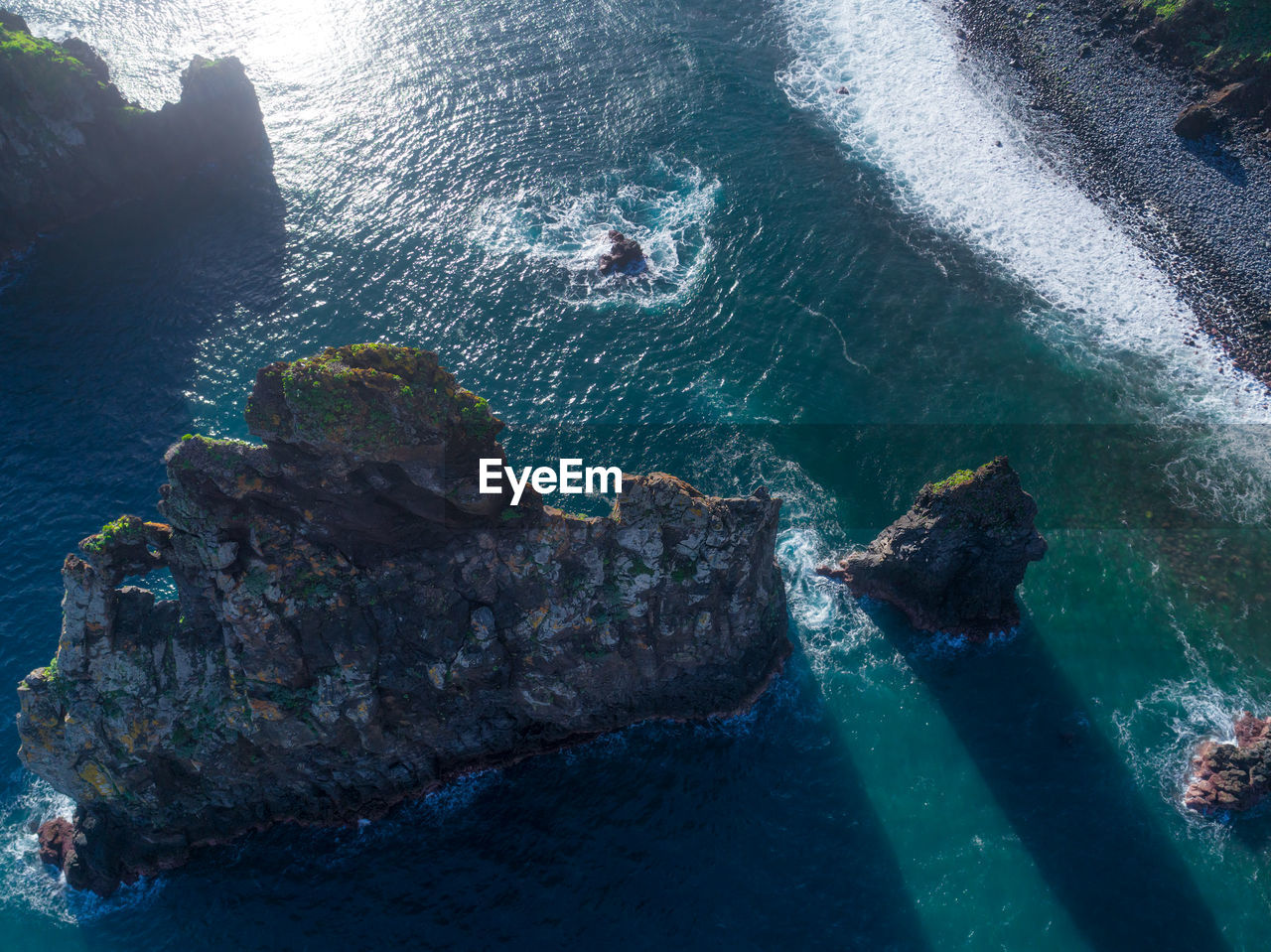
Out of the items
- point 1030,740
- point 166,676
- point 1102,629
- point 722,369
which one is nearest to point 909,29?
point 722,369

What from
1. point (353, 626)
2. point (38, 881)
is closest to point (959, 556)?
point (353, 626)

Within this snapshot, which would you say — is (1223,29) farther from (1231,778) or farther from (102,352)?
(102,352)

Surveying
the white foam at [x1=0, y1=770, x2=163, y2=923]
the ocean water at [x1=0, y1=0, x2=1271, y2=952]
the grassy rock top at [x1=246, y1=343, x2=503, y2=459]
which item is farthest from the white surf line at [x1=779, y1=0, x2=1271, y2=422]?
the white foam at [x1=0, y1=770, x2=163, y2=923]

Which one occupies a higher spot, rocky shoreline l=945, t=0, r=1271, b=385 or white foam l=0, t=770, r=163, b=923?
rocky shoreline l=945, t=0, r=1271, b=385

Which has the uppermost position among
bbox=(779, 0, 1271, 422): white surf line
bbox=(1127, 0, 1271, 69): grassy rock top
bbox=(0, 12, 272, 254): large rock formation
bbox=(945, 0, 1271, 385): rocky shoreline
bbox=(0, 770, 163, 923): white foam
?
bbox=(1127, 0, 1271, 69): grassy rock top

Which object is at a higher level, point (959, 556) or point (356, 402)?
point (356, 402)

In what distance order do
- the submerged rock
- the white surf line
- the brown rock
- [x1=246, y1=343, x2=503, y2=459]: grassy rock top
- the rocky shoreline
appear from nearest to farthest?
[x1=246, y1=343, x2=503, y2=459]: grassy rock top
the brown rock
the white surf line
the rocky shoreline
the submerged rock

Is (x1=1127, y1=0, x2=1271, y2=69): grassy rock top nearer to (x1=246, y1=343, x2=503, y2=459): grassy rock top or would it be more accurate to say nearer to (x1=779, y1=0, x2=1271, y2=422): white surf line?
(x1=779, y1=0, x2=1271, y2=422): white surf line

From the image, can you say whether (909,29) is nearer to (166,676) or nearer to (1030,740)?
(1030,740)
